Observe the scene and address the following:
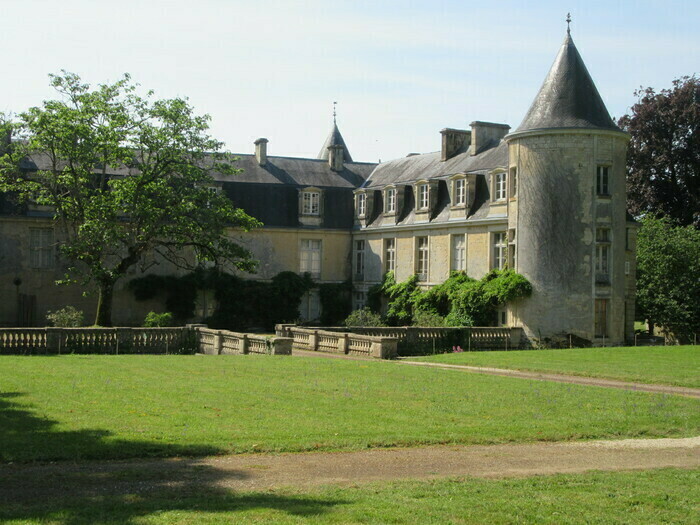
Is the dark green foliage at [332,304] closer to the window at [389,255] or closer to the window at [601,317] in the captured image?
the window at [389,255]

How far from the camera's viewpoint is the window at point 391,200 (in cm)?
4244

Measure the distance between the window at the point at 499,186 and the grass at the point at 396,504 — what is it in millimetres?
27437

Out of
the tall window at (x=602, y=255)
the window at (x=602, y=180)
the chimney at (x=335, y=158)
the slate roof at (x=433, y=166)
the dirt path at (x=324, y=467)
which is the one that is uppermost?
the chimney at (x=335, y=158)

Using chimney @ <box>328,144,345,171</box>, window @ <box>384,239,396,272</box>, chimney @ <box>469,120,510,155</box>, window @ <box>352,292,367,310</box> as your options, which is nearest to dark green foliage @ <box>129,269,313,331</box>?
window @ <box>352,292,367,310</box>

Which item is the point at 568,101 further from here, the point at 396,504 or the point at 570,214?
the point at 396,504

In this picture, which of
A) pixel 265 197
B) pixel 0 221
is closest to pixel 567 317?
pixel 265 197

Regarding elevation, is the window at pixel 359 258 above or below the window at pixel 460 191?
below

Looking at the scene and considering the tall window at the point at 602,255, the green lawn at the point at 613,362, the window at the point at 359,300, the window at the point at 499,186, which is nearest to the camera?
the green lawn at the point at 613,362

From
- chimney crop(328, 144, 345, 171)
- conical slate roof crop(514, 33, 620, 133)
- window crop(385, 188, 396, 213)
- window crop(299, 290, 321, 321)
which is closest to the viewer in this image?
conical slate roof crop(514, 33, 620, 133)

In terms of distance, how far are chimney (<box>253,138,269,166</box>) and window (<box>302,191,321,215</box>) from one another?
10.3 ft

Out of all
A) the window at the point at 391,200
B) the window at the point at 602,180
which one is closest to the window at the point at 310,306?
the window at the point at 391,200

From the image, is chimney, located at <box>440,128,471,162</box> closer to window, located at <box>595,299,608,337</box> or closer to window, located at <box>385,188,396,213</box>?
window, located at <box>385,188,396,213</box>

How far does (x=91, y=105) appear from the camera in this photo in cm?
3341

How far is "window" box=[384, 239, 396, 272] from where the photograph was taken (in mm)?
42156
